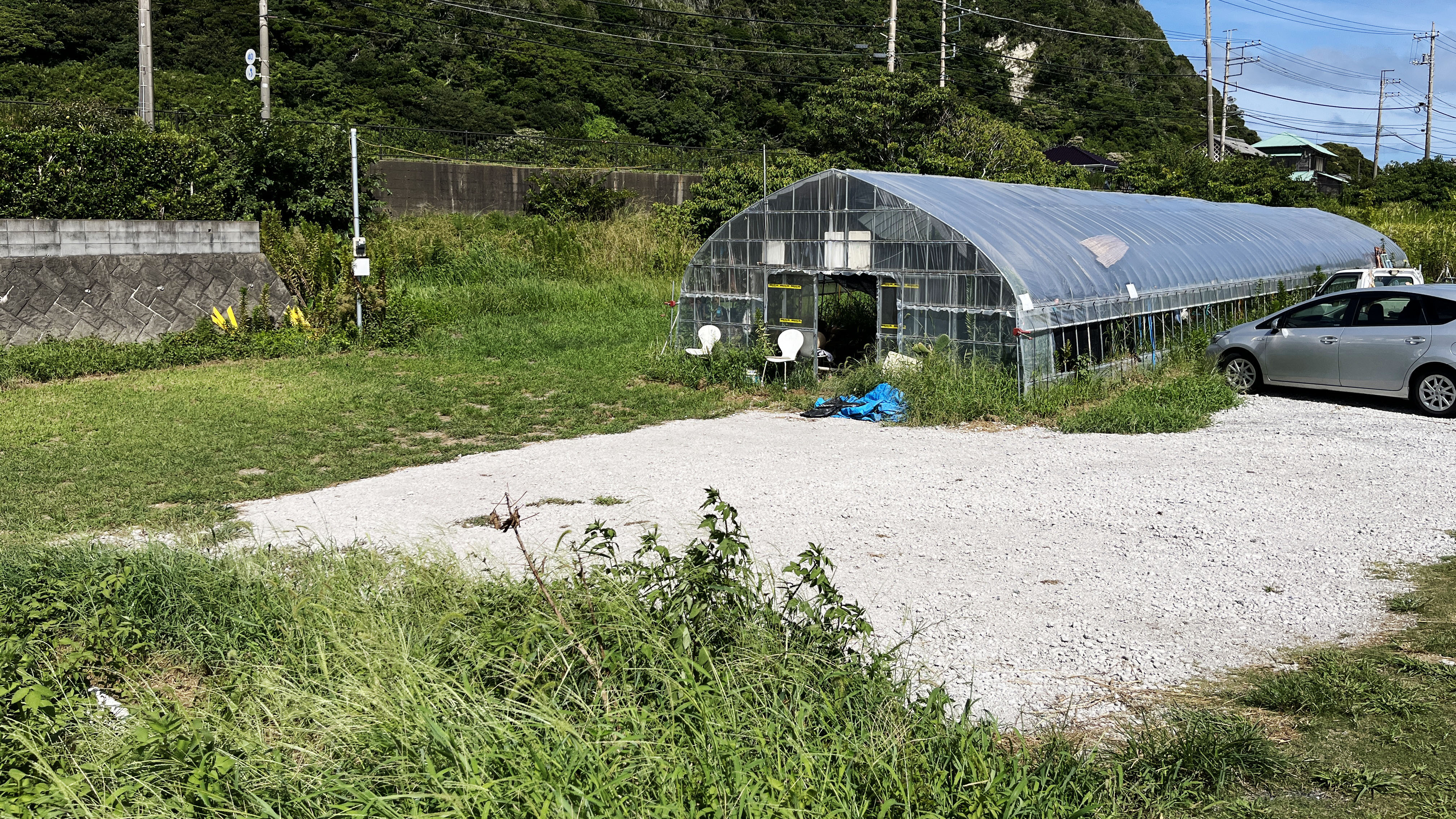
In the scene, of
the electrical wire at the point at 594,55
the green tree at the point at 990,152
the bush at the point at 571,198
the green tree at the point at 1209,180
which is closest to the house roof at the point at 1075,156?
the electrical wire at the point at 594,55

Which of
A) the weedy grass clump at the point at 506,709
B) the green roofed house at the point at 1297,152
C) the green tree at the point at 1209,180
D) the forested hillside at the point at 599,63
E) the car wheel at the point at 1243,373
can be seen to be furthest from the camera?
the green roofed house at the point at 1297,152

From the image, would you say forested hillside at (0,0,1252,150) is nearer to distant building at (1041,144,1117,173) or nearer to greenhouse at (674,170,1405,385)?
distant building at (1041,144,1117,173)

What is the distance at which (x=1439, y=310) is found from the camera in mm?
13430

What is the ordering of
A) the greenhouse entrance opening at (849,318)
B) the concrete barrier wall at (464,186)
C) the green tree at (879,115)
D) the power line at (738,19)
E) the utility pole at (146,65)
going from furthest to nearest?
the power line at (738,19) → the green tree at (879,115) → the concrete barrier wall at (464,186) → the utility pole at (146,65) → the greenhouse entrance opening at (849,318)

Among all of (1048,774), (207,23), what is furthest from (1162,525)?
(207,23)

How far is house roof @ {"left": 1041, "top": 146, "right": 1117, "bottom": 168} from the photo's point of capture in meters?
59.9

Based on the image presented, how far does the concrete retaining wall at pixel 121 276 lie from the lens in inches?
653

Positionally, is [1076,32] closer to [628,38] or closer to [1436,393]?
[628,38]

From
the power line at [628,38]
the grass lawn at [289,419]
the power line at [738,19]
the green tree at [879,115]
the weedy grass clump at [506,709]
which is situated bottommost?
the weedy grass clump at [506,709]

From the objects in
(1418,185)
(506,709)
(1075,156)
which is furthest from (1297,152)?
(506,709)

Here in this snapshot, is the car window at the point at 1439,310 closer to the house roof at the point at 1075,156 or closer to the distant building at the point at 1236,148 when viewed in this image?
the house roof at the point at 1075,156

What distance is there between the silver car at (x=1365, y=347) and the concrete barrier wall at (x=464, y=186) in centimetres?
2131

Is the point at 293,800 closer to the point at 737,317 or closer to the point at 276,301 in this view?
the point at 737,317

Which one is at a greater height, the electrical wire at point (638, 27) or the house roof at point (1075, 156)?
the electrical wire at point (638, 27)
